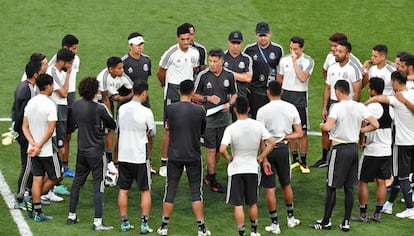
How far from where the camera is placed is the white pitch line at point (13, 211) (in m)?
14.1

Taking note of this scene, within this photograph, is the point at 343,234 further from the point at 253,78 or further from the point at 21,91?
the point at 21,91

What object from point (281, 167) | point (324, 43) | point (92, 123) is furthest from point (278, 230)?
point (324, 43)

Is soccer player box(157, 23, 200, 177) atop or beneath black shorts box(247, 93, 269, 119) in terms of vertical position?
atop

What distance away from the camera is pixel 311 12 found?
941 inches

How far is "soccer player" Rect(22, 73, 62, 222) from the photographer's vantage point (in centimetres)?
1422

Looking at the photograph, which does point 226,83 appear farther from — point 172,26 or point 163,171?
point 172,26

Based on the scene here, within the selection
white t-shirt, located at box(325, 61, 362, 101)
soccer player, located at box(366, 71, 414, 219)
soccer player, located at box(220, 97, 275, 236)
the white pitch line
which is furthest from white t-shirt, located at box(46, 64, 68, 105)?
soccer player, located at box(366, 71, 414, 219)

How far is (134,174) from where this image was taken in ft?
46.5

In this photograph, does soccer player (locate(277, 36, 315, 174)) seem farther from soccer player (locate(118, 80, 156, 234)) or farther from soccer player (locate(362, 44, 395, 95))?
soccer player (locate(118, 80, 156, 234))

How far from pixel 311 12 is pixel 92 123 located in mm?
10968

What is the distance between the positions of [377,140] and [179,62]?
386 centimetres

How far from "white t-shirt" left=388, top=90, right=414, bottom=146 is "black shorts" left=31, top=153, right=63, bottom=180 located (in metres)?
5.08

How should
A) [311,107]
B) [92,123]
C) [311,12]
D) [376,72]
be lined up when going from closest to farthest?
[92,123] → [376,72] → [311,107] → [311,12]

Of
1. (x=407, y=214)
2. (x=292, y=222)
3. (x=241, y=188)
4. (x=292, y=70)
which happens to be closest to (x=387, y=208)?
(x=407, y=214)
